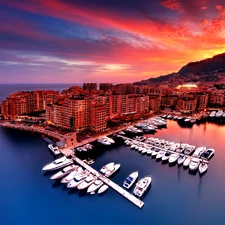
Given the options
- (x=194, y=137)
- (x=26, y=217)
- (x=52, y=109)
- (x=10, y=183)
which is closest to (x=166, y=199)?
(x=26, y=217)

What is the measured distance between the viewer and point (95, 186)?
929 inches

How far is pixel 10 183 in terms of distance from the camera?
2531 centimetres

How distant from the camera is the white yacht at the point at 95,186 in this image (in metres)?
23.0

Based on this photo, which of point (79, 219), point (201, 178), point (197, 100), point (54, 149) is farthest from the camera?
point (197, 100)

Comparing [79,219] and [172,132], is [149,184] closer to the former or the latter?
[79,219]

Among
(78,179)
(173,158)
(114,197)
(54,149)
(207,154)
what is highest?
(207,154)

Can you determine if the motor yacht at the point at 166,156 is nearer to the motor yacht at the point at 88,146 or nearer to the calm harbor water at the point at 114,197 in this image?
the calm harbor water at the point at 114,197

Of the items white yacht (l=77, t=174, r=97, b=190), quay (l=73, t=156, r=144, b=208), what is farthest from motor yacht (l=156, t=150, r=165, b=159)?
white yacht (l=77, t=174, r=97, b=190)

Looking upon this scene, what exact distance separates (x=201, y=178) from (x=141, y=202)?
36.8 ft

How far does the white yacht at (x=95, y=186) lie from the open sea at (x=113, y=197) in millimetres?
720

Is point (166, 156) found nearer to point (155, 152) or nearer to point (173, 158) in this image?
point (173, 158)

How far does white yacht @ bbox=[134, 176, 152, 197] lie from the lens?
2253 cm

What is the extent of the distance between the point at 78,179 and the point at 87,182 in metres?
1.36

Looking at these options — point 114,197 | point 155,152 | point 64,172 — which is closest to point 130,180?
point 114,197
